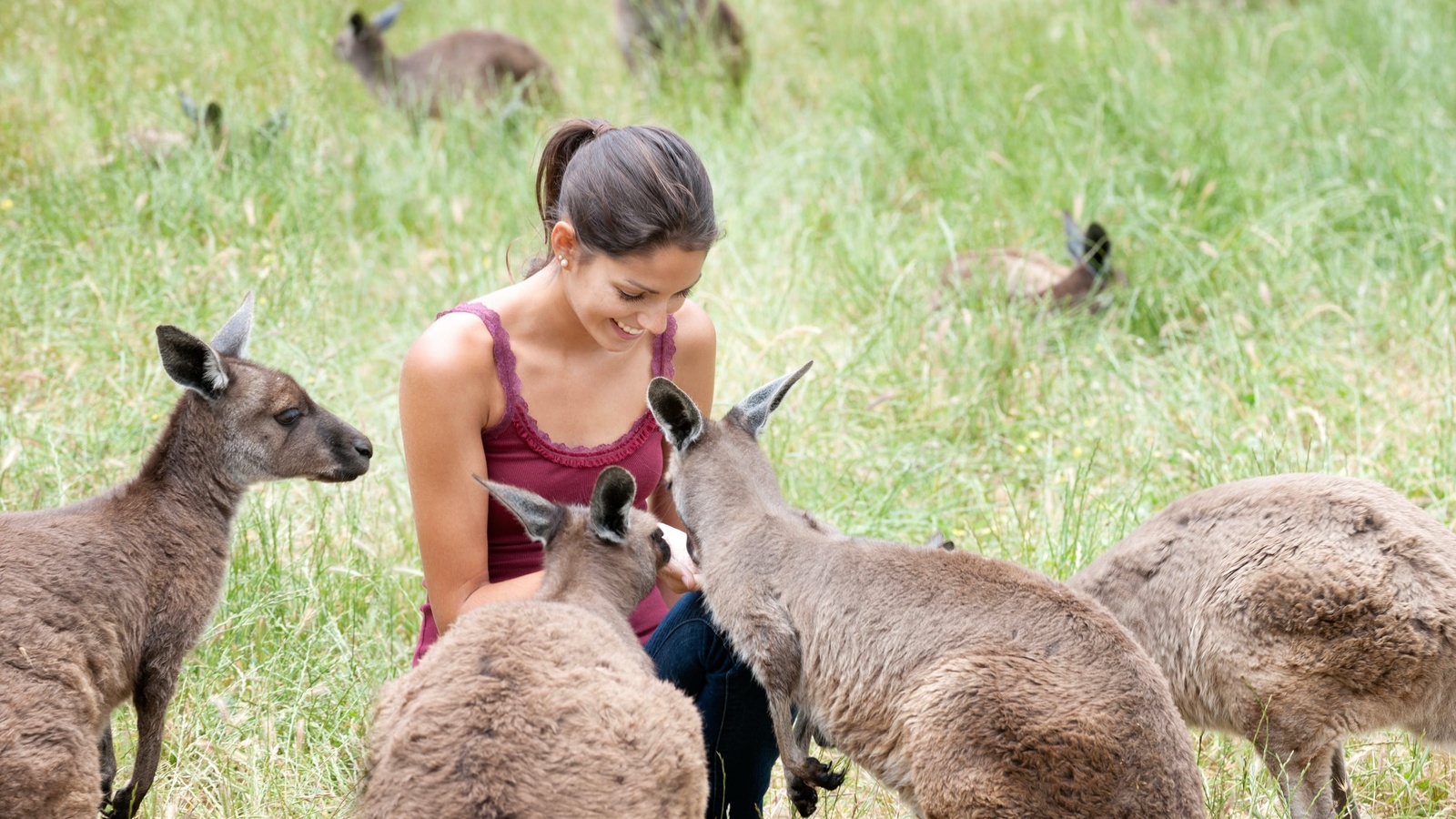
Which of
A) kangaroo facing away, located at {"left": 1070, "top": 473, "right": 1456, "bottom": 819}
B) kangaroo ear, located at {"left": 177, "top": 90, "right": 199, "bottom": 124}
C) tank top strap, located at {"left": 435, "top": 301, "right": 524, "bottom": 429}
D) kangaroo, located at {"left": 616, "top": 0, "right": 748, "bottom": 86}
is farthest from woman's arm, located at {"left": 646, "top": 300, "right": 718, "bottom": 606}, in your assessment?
kangaroo, located at {"left": 616, "top": 0, "right": 748, "bottom": 86}

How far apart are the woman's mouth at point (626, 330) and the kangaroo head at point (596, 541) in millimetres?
444

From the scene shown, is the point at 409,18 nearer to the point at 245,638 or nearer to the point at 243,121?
the point at 243,121

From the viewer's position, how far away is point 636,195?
10.1 feet

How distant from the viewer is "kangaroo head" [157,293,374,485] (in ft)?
10.9

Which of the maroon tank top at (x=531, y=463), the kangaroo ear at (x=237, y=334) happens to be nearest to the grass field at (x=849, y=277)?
the maroon tank top at (x=531, y=463)

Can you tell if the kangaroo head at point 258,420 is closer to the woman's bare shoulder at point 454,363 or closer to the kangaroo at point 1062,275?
the woman's bare shoulder at point 454,363

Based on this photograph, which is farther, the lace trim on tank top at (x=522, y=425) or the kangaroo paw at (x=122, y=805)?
the lace trim on tank top at (x=522, y=425)

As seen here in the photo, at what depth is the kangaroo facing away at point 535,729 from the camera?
2205mm

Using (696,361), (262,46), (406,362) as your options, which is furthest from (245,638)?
(262,46)

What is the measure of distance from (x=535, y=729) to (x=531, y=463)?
1.19 m

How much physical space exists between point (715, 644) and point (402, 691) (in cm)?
86

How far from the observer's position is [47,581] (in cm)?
278

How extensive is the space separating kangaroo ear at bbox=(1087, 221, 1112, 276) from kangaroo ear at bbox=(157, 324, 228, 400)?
3.80 metres

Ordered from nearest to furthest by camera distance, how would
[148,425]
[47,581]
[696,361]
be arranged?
[47,581] → [696,361] → [148,425]
